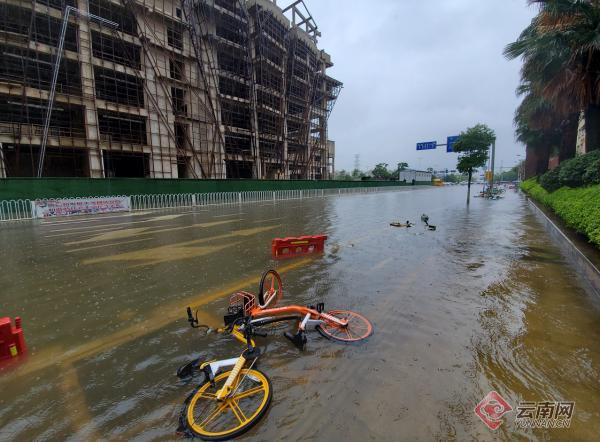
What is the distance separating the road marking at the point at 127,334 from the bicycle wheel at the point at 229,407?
127 centimetres

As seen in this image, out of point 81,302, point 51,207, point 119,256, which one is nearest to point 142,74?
point 51,207

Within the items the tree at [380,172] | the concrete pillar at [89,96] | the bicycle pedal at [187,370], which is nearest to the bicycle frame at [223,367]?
the bicycle pedal at [187,370]

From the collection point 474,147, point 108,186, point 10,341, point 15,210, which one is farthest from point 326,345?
point 474,147

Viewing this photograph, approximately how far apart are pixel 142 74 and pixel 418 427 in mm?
30977

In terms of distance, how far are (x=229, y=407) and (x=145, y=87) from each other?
96.3 feet

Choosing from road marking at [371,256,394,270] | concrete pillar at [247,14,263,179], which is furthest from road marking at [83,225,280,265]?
concrete pillar at [247,14,263,179]

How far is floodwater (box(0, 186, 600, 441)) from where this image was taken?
7.22ft

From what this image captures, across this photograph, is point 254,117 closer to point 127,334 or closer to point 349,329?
point 127,334

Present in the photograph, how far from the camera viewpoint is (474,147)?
24.3 metres

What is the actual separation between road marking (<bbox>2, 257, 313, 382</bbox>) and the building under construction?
2338 centimetres

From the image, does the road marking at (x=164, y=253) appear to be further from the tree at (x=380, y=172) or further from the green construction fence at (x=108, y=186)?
the tree at (x=380, y=172)

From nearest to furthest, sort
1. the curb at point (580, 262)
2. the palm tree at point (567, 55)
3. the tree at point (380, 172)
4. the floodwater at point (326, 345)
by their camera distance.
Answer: the floodwater at point (326, 345) < the curb at point (580, 262) < the palm tree at point (567, 55) < the tree at point (380, 172)

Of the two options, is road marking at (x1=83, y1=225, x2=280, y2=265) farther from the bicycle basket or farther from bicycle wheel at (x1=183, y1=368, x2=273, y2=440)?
bicycle wheel at (x1=183, y1=368, x2=273, y2=440)

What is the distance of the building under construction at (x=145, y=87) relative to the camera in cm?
2052
